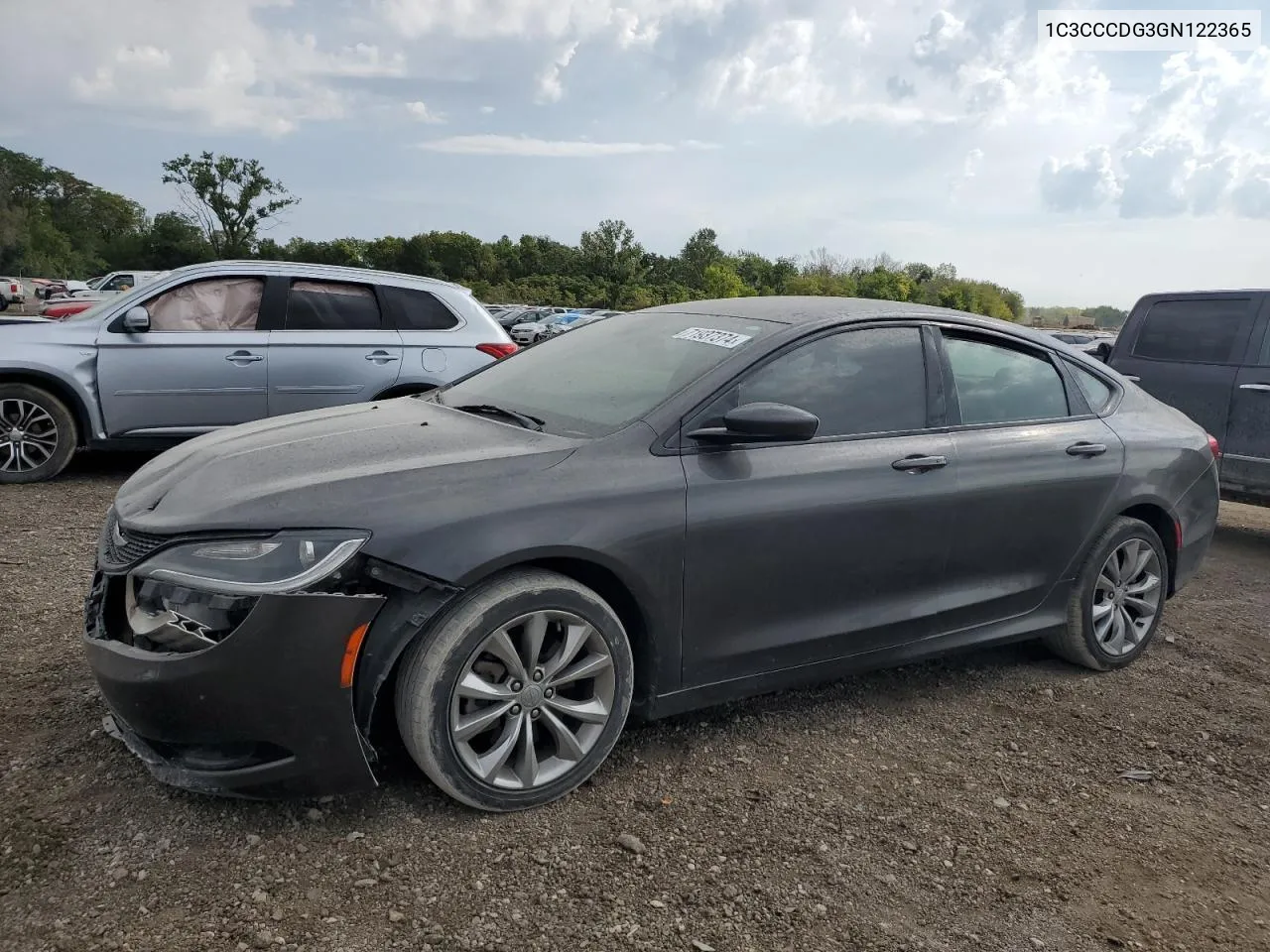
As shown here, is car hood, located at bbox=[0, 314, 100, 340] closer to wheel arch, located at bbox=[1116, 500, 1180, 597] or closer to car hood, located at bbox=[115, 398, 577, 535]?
car hood, located at bbox=[115, 398, 577, 535]

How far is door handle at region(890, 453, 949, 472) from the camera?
3.47 meters

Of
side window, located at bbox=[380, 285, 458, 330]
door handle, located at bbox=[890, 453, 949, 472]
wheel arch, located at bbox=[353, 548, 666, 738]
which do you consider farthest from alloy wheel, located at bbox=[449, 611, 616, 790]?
side window, located at bbox=[380, 285, 458, 330]

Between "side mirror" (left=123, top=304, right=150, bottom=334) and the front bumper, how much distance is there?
4883mm

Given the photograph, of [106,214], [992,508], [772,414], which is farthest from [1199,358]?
[106,214]

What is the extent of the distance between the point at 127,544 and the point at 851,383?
2.41 metres

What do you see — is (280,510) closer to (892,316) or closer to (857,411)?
(857,411)

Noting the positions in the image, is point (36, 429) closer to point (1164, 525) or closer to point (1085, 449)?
point (1085, 449)

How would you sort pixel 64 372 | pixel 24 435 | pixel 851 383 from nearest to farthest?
pixel 851 383, pixel 64 372, pixel 24 435

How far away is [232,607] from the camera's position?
97.4 inches

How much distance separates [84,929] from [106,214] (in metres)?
104

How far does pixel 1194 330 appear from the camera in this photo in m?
7.23

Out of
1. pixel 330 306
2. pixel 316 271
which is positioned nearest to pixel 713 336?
pixel 330 306

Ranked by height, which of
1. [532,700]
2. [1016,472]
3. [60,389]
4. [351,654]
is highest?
[60,389]

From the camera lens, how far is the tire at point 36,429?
6.77 meters
